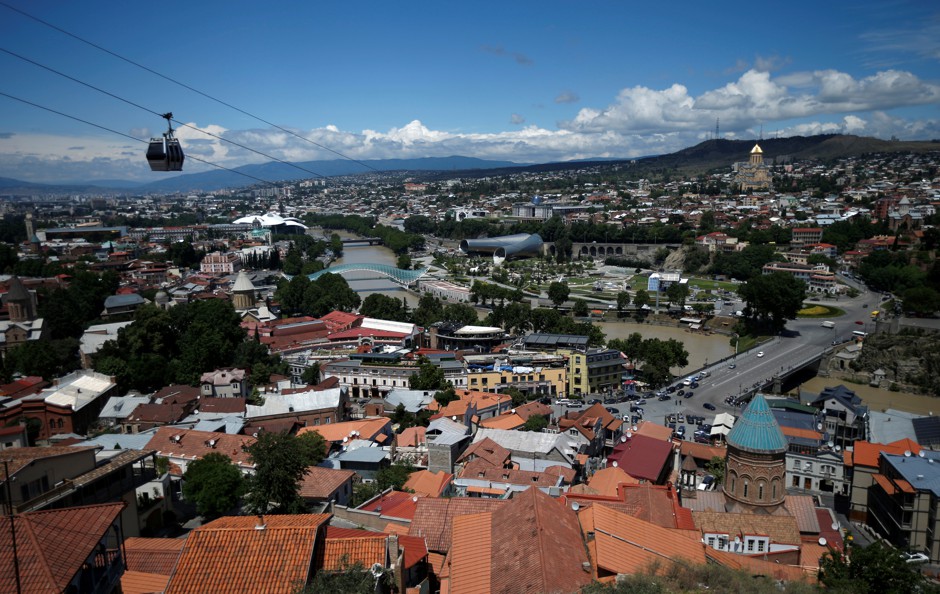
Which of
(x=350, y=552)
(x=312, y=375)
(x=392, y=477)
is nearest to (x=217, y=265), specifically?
(x=312, y=375)

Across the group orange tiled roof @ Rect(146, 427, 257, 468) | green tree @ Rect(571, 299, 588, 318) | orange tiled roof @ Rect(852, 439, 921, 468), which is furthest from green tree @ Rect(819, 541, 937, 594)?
green tree @ Rect(571, 299, 588, 318)

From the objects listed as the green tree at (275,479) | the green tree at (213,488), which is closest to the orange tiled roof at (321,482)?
the green tree at (275,479)

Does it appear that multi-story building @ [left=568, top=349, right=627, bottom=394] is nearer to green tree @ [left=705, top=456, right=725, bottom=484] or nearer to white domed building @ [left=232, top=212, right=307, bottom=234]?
green tree @ [left=705, top=456, right=725, bottom=484]

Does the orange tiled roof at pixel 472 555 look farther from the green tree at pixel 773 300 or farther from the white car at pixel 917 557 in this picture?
the green tree at pixel 773 300

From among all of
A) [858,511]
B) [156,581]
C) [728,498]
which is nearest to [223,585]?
[156,581]

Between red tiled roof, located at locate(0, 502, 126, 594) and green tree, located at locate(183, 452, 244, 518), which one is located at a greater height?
red tiled roof, located at locate(0, 502, 126, 594)

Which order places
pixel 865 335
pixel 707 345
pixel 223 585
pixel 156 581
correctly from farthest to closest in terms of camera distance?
1. pixel 707 345
2. pixel 865 335
3. pixel 156 581
4. pixel 223 585

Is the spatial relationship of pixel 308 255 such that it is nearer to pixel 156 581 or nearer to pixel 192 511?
pixel 192 511
